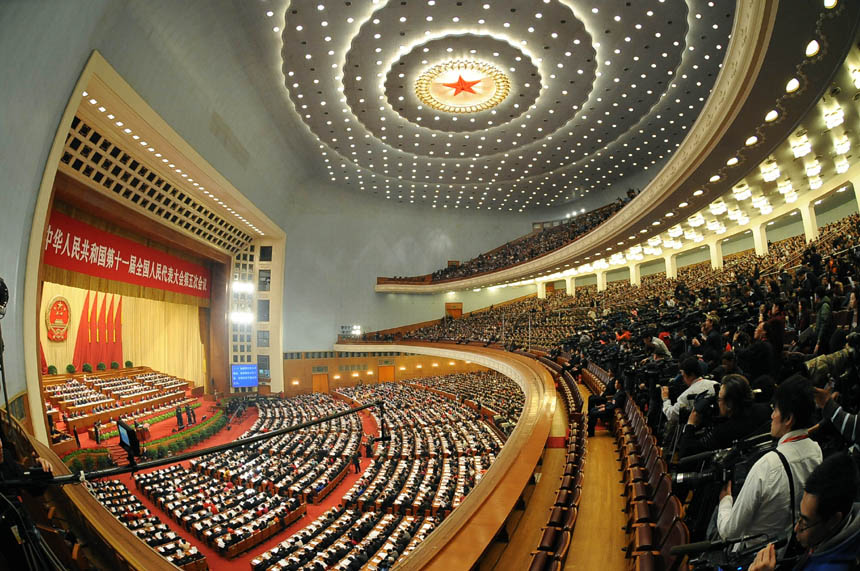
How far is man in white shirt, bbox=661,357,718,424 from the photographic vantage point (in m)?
2.62

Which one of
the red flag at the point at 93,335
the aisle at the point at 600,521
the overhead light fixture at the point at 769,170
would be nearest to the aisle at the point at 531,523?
the aisle at the point at 600,521

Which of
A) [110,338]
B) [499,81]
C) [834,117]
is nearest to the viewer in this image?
[834,117]

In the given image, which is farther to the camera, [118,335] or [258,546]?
[118,335]

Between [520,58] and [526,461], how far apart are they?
11.8 m

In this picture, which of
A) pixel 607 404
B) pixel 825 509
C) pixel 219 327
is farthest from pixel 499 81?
pixel 219 327

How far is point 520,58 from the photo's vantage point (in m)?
12.6

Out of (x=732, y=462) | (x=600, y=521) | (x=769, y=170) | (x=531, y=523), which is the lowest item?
(x=531, y=523)

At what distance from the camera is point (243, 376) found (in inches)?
782

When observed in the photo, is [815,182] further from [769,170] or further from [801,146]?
[801,146]

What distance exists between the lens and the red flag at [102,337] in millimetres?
16766

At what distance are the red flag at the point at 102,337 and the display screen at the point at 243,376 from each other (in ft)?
15.5

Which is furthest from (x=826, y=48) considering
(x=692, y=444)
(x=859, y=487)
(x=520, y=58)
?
(x=520, y=58)

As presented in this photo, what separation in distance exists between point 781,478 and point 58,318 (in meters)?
19.7

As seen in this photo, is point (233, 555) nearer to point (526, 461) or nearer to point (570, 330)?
point (526, 461)
